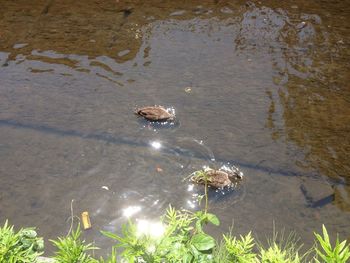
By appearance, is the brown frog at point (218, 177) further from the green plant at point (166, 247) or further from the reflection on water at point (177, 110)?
the green plant at point (166, 247)

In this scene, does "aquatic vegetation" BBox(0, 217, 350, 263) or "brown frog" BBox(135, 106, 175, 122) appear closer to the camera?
"aquatic vegetation" BBox(0, 217, 350, 263)

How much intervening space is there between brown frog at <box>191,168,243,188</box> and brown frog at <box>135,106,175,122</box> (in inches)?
33.4

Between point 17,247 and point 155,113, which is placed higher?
point 17,247

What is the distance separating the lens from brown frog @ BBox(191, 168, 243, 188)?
11.8ft

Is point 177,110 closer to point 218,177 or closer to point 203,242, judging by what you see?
point 218,177

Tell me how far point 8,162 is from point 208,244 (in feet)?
9.49

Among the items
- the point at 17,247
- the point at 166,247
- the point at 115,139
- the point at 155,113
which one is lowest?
the point at 115,139

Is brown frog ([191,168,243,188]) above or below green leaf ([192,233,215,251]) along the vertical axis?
below

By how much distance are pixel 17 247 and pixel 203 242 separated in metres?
1.04

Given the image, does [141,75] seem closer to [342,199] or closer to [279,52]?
[279,52]

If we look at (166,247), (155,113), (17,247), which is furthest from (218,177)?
(17,247)

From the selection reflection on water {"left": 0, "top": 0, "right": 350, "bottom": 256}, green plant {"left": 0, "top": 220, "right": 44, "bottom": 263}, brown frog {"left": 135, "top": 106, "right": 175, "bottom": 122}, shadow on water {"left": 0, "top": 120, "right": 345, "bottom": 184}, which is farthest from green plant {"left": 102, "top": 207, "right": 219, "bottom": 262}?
brown frog {"left": 135, "top": 106, "right": 175, "bottom": 122}

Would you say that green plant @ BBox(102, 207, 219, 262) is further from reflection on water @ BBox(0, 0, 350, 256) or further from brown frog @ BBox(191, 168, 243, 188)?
brown frog @ BBox(191, 168, 243, 188)

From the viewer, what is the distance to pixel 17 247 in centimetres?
212
